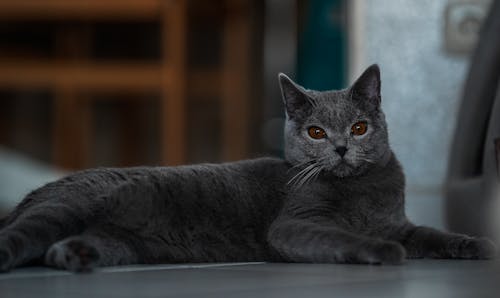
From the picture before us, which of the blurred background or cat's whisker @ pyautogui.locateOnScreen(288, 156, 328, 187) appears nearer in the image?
cat's whisker @ pyautogui.locateOnScreen(288, 156, 328, 187)

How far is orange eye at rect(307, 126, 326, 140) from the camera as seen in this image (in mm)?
1743

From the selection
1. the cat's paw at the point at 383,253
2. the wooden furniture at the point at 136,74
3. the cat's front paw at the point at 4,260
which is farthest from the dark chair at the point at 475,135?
the wooden furniture at the point at 136,74

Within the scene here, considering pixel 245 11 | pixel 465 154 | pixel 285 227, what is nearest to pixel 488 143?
pixel 465 154

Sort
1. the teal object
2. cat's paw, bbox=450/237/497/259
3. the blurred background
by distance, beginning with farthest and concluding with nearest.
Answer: the teal object
the blurred background
cat's paw, bbox=450/237/497/259

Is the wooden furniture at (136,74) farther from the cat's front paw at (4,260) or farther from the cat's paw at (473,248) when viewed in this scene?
the cat's front paw at (4,260)

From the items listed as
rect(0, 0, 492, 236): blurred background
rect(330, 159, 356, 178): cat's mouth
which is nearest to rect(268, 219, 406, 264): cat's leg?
rect(330, 159, 356, 178): cat's mouth

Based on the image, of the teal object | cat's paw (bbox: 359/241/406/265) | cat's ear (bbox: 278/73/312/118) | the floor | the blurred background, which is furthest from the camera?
the teal object

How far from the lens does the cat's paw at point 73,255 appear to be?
1.39m

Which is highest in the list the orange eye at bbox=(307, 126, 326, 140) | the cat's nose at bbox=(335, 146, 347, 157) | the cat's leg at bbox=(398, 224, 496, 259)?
the orange eye at bbox=(307, 126, 326, 140)

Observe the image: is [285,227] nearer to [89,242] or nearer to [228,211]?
[228,211]

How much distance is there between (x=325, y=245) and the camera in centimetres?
157

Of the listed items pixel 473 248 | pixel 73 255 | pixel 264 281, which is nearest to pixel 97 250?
pixel 73 255

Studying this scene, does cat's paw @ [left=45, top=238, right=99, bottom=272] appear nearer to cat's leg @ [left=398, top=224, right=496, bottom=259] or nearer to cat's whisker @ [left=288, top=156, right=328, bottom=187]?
cat's whisker @ [left=288, top=156, right=328, bottom=187]

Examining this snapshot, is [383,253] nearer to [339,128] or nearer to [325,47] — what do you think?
[339,128]
